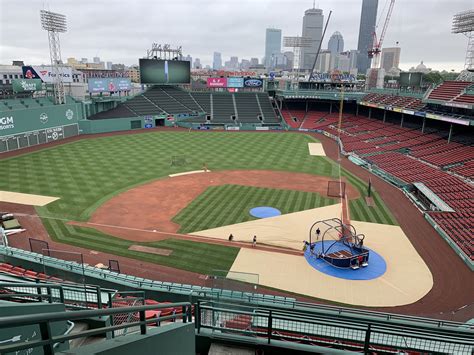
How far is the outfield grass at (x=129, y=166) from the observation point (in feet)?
88.4

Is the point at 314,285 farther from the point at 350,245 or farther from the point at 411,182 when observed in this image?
the point at 411,182

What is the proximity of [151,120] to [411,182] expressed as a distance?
2214 inches

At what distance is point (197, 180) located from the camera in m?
40.3

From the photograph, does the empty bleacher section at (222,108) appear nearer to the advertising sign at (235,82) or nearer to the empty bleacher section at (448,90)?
the advertising sign at (235,82)

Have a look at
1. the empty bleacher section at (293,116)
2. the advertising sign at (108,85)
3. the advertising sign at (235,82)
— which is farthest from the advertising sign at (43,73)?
the empty bleacher section at (293,116)

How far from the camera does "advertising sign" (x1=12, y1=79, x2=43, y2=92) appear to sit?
2247 inches

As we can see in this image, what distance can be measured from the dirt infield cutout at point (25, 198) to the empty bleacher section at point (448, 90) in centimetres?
5228

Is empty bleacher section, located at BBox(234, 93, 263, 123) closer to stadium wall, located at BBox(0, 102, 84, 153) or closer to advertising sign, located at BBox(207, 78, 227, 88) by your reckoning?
advertising sign, located at BBox(207, 78, 227, 88)

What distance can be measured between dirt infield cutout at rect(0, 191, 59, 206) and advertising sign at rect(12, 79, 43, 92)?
30.9 meters

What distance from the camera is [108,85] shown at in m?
74.4

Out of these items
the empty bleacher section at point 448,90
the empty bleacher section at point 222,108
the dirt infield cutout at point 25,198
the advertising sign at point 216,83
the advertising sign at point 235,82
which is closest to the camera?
the dirt infield cutout at point 25,198

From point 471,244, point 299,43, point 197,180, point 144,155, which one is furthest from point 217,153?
point 299,43

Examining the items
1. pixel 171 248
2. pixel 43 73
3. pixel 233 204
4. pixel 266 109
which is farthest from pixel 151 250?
pixel 266 109

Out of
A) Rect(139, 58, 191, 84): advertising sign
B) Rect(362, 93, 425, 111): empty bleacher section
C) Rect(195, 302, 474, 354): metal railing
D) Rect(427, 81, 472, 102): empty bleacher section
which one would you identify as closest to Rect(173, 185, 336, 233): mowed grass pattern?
Rect(195, 302, 474, 354): metal railing
